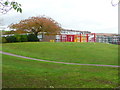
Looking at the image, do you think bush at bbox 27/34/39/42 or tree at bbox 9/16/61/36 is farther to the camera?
tree at bbox 9/16/61/36

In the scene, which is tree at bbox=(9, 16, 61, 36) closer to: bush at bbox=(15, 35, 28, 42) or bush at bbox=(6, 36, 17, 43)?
bush at bbox=(15, 35, 28, 42)

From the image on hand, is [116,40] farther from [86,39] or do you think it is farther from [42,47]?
[42,47]

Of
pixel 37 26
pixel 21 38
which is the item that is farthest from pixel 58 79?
pixel 37 26

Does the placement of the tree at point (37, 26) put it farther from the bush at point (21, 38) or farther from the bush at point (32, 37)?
the bush at point (21, 38)

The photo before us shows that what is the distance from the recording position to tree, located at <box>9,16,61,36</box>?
1619 inches

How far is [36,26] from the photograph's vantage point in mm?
41156

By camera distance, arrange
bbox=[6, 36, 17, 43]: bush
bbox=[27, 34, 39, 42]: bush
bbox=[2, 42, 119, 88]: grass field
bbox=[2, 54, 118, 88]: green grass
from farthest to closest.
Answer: bbox=[27, 34, 39, 42]: bush < bbox=[6, 36, 17, 43]: bush < bbox=[2, 42, 119, 88]: grass field < bbox=[2, 54, 118, 88]: green grass

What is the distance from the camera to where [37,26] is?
41250 millimetres

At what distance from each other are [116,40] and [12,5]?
162ft

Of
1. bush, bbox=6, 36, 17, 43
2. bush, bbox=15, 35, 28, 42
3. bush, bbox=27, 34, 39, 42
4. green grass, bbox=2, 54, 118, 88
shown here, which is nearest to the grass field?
green grass, bbox=2, 54, 118, 88

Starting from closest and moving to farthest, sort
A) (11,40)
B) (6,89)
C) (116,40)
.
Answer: (6,89)
(11,40)
(116,40)

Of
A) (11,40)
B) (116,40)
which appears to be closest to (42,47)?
(11,40)

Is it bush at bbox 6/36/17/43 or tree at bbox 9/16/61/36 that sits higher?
tree at bbox 9/16/61/36

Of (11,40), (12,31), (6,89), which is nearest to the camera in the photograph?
(6,89)
